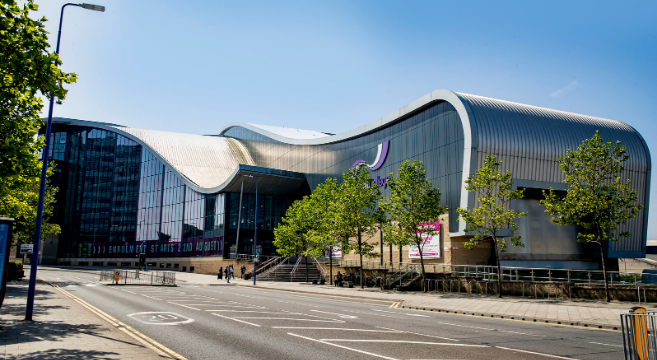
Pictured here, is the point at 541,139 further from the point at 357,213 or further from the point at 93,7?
the point at 93,7

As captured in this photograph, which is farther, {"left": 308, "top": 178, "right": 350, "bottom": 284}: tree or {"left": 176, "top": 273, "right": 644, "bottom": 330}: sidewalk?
{"left": 308, "top": 178, "right": 350, "bottom": 284}: tree

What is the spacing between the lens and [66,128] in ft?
284

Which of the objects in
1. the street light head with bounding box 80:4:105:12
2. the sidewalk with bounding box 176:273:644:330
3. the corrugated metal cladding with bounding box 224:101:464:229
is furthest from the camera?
the corrugated metal cladding with bounding box 224:101:464:229

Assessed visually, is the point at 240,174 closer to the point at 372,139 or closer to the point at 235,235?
the point at 235,235

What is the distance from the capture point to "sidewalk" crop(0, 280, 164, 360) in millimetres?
9453

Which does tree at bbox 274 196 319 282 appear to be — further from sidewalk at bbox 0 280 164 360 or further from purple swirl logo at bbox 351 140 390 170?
sidewalk at bbox 0 280 164 360

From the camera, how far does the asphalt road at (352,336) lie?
10.5 meters

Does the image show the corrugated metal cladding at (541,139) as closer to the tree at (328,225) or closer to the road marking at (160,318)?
the tree at (328,225)

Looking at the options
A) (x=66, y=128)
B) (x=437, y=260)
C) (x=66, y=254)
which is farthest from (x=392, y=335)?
(x=66, y=128)

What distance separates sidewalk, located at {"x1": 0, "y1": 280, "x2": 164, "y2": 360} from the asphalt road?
2.98ft

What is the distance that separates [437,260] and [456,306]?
14995 mm

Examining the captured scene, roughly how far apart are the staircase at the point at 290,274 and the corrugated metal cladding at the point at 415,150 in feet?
39.7

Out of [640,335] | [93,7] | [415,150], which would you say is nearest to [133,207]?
[415,150]

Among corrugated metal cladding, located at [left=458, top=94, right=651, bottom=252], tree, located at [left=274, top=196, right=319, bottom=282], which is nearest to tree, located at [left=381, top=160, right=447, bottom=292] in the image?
corrugated metal cladding, located at [left=458, top=94, right=651, bottom=252]
